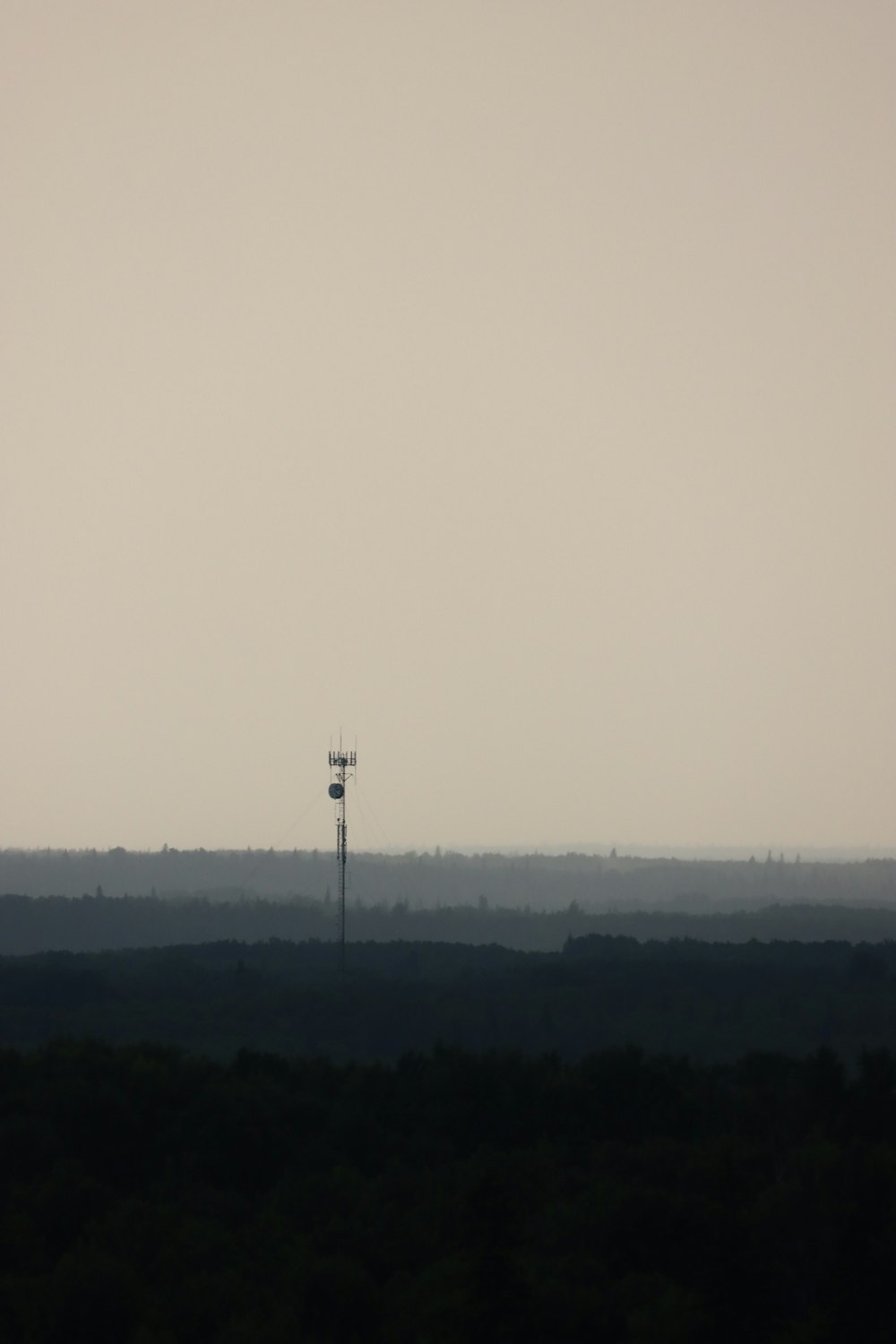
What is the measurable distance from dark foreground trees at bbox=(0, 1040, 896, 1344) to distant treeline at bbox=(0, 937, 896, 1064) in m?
31.8

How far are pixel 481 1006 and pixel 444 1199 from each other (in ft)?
284

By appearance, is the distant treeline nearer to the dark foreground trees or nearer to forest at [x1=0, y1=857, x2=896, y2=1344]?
forest at [x1=0, y1=857, x2=896, y2=1344]

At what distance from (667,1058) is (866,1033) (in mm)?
43906

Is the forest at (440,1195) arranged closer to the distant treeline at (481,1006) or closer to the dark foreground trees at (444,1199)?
the dark foreground trees at (444,1199)

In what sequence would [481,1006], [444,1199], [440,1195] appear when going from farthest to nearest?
1. [481,1006]
2. [440,1195]
3. [444,1199]

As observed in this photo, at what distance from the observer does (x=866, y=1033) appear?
133 m

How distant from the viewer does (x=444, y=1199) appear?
60625 millimetres

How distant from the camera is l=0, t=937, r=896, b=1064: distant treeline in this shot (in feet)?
430

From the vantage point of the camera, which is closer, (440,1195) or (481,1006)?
(440,1195)

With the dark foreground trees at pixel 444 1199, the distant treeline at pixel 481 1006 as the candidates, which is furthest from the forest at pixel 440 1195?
the distant treeline at pixel 481 1006

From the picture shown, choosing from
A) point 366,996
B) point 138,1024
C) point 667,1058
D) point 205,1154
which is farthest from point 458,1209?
point 366,996

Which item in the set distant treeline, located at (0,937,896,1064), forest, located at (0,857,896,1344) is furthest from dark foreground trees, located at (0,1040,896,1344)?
distant treeline, located at (0,937,896,1064)

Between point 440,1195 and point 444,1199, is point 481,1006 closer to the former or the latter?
point 440,1195

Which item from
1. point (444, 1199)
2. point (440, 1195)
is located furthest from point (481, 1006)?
point (444, 1199)
